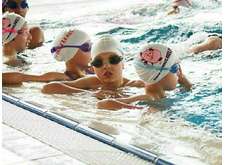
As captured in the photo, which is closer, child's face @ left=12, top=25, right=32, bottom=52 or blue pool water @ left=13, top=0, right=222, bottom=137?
blue pool water @ left=13, top=0, right=222, bottom=137

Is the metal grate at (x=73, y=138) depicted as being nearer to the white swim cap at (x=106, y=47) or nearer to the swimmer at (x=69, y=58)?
the white swim cap at (x=106, y=47)

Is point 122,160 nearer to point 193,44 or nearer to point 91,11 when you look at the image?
point 193,44

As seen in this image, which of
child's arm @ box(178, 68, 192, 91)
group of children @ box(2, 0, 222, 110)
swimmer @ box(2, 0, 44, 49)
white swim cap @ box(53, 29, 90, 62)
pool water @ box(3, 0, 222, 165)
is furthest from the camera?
swimmer @ box(2, 0, 44, 49)

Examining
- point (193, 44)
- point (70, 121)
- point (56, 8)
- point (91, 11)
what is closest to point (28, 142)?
point (70, 121)

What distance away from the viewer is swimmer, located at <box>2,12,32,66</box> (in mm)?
6219

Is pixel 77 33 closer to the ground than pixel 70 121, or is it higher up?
higher up

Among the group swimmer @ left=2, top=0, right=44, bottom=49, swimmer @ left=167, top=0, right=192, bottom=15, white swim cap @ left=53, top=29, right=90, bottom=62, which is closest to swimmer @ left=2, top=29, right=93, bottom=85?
white swim cap @ left=53, top=29, right=90, bottom=62

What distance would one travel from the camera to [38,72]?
623cm

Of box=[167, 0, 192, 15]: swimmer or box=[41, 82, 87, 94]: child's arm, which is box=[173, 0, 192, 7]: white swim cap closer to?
box=[167, 0, 192, 15]: swimmer

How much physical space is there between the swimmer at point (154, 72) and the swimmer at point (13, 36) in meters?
1.93

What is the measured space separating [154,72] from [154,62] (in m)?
0.08

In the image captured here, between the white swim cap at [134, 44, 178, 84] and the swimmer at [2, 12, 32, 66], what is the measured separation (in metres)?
1.96

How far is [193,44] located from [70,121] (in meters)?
3.07

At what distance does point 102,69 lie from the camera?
504 cm
